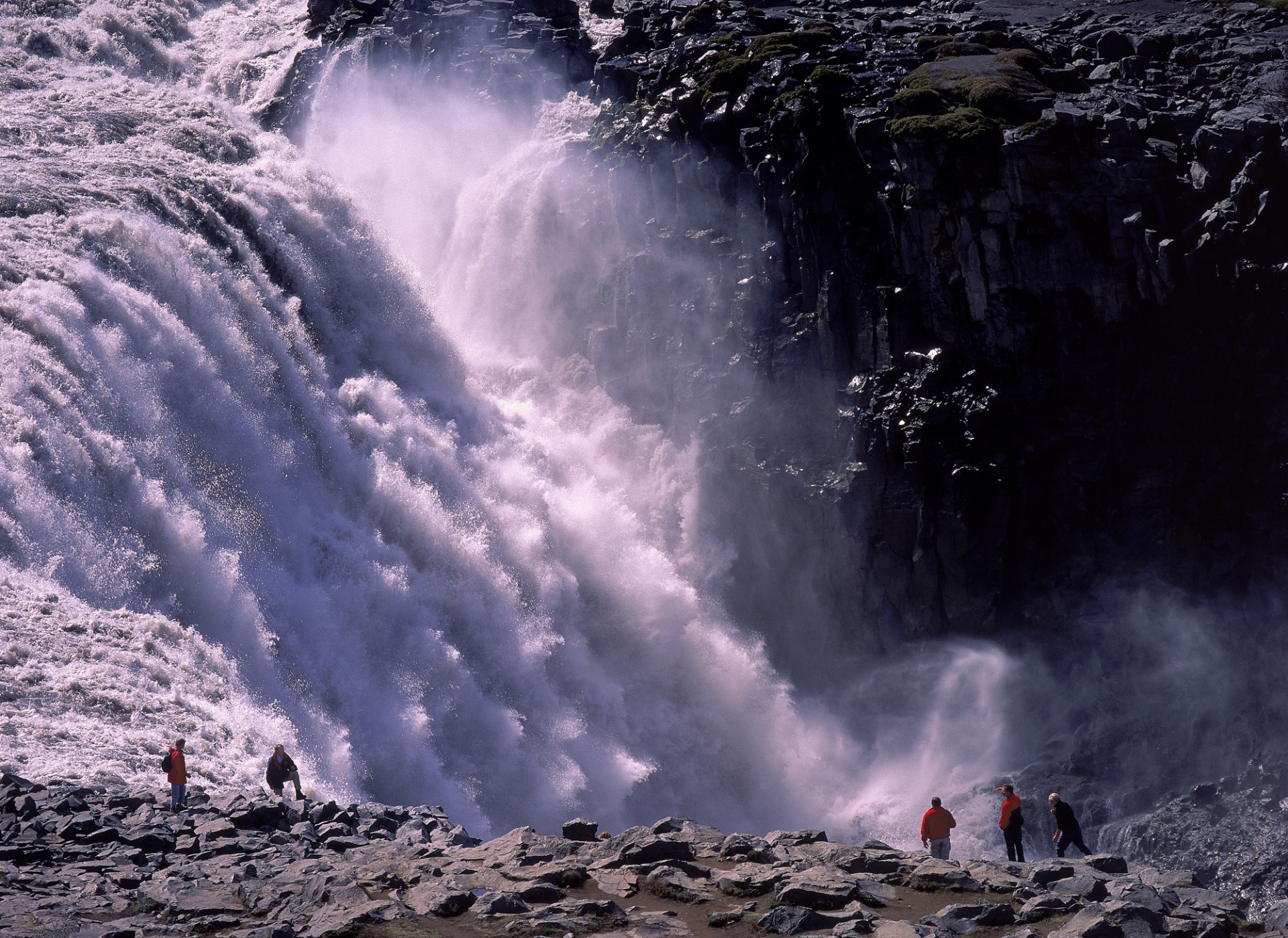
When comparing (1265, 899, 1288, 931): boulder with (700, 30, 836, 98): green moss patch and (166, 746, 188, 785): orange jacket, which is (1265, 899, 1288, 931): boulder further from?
(700, 30, 836, 98): green moss patch

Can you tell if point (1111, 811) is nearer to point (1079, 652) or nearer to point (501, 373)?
point (1079, 652)

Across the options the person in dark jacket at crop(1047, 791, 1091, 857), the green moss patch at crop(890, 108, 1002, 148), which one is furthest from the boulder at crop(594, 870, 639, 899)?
the green moss patch at crop(890, 108, 1002, 148)

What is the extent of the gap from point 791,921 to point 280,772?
13.6 metres

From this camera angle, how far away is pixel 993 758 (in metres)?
42.1

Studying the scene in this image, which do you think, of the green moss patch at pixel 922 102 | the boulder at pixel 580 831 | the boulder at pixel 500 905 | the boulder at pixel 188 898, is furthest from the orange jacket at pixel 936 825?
the green moss patch at pixel 922 102

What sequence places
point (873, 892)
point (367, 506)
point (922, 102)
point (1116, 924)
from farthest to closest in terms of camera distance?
point (922, 102) < point (367, 506) < point (873, 892) < point (1116, 924)

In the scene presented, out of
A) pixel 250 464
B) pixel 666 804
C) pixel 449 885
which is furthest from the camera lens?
pixel 666 804

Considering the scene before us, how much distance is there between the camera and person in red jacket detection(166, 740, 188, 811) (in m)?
23.5

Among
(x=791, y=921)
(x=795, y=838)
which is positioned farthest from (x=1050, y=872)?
(x=791, y=921)

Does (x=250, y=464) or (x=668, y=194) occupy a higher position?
(x=668, y=194)

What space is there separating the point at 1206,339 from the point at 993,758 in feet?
53.9

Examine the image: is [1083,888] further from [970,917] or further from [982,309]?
[982,309]

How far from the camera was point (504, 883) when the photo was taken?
1842cm

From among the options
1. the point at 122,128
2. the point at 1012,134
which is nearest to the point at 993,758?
the point at 1012,134
